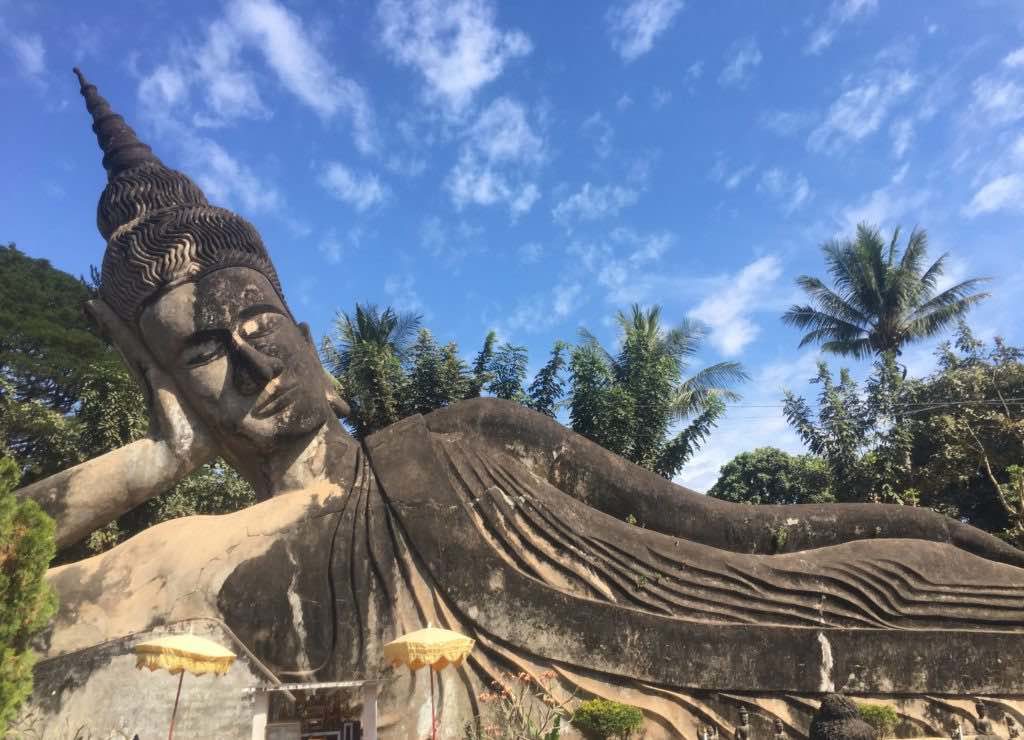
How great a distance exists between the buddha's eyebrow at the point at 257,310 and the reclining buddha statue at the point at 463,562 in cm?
2

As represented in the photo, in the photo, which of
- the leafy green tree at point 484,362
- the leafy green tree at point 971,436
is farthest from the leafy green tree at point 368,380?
the leafy green tree at point 971,436

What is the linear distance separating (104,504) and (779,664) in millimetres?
5768

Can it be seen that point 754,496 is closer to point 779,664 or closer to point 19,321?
point 779,664

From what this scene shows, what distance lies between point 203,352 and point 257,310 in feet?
2.06

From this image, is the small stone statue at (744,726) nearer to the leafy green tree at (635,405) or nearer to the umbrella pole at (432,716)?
the umbrella pole at (432,716)

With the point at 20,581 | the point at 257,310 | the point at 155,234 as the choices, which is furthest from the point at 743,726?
the point at 155,234

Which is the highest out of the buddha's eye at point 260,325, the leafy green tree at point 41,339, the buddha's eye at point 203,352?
the leafy green tree at point 41,339

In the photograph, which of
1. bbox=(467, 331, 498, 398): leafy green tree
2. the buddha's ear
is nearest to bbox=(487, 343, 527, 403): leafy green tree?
bbox=(467, 331, 498, 398): leafy green tree

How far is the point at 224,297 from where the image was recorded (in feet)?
23.3

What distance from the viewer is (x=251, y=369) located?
6.89 m

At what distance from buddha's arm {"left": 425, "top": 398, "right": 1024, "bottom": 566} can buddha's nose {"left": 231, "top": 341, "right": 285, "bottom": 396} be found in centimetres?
159

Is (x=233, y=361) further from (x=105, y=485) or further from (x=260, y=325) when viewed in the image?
(x=105, y=485)

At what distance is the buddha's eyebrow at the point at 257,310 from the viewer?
23.4ft

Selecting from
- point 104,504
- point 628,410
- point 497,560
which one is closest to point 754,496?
point 628,410
